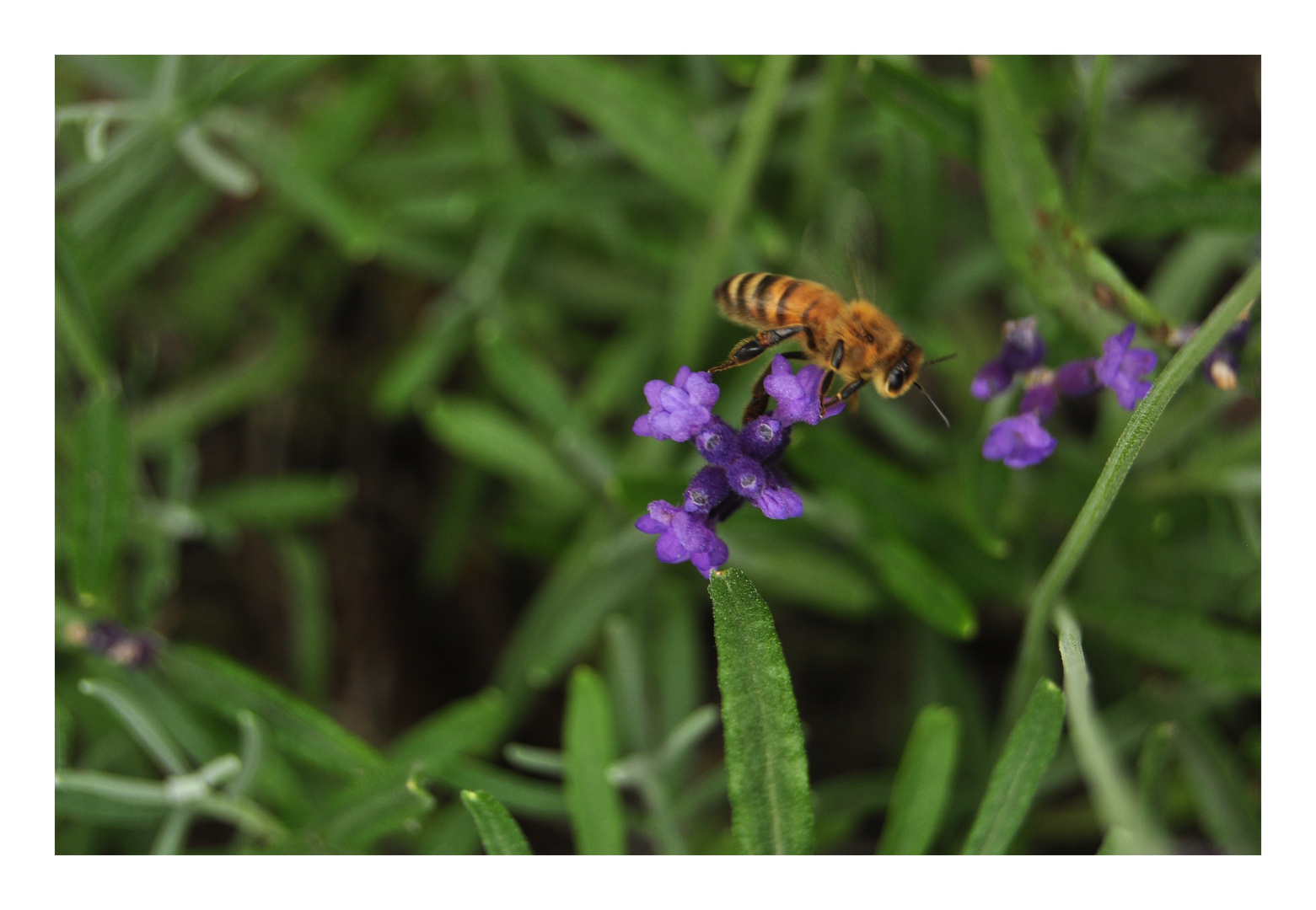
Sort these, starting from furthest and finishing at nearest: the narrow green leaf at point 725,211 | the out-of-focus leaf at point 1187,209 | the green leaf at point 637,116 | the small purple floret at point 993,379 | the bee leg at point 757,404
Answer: the green leaf at point 637,116 → the narrow green leaf at point 725,211 → the out-of-focus leaf at point 1187,209 → the small purple floret at point 993,379 → the bee leg at point 757,404

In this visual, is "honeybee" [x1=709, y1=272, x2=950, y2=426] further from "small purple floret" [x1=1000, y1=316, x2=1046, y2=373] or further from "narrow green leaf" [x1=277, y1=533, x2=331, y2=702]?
"narrow green leaf" [x1=277, y1=533, x2=331, y2=702]

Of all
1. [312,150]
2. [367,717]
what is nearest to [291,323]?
[312,150]

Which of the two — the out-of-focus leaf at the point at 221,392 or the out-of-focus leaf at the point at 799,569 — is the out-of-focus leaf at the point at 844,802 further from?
the out-of-focus leaf at the point at 221,392

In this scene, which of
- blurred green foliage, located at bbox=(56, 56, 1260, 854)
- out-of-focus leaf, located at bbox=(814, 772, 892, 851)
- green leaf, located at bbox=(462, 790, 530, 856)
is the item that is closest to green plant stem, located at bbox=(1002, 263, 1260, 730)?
blurred green foliage, located at bbox=(56, 56, 1260, 854)

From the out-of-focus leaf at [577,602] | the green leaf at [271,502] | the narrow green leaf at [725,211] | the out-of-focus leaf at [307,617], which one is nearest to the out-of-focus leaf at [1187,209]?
the narrow green leaf at [725,211]

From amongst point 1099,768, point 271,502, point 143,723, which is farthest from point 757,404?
point 271,502
